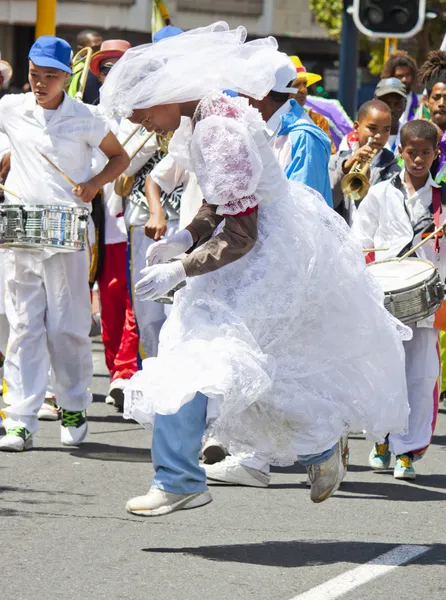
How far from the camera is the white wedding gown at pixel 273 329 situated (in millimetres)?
5602

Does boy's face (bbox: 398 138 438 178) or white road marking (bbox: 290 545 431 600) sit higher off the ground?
boy's face (bbox: 398 138 438 178)

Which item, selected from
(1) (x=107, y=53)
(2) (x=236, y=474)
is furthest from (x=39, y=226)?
(1) (x=107, y=53)

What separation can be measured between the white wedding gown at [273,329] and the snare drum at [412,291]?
763 mm

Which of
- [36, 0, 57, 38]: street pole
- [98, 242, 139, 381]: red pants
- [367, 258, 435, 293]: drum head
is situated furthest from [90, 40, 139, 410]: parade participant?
[367, 258, 435, 293]: drum head

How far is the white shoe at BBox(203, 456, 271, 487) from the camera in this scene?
7184mm

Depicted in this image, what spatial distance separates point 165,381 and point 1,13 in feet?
95.2

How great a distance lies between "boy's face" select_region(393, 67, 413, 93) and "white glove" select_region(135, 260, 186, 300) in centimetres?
765

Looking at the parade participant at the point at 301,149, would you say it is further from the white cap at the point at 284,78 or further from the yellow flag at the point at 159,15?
the yellow flag at the point at 159,15

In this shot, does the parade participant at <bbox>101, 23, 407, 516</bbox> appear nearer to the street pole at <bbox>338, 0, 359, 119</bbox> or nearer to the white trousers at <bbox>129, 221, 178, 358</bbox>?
the white trousers at <bbox>129, 221, 178, 358</bbox>

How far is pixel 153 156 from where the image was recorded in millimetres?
9375

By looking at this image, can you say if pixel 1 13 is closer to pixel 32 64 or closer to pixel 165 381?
pixel 32 64

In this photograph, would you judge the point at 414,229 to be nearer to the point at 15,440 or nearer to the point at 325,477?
the point at 325,477

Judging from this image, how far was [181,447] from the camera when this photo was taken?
A: 572 cm

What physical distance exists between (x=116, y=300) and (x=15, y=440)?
2.46 m
